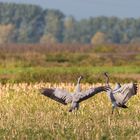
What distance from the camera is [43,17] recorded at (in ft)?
403

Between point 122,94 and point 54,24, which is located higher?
point 54,24

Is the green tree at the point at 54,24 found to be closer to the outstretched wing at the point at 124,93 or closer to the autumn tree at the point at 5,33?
the autumn tree at the point at 5,33

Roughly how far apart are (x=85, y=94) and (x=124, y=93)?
93cm

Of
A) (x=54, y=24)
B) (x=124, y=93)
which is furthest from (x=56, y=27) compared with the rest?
(x=124, y=93)

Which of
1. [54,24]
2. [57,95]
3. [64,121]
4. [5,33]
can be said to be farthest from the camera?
[54,24]

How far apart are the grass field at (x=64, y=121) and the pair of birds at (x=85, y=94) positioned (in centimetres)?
18

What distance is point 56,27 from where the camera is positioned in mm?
123812

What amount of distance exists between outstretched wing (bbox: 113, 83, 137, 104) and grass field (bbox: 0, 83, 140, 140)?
227 mm

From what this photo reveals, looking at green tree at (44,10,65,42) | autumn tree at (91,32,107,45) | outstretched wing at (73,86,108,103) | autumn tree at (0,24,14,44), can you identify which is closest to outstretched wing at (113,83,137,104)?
outstretched wing at (73,86,108,103)

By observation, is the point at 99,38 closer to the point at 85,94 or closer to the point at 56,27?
the point at 56,27

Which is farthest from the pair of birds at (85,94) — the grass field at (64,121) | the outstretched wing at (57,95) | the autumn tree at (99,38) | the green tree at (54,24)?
the green tree at (54,24)

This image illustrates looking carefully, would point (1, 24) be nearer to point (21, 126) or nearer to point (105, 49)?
point (105, 49)

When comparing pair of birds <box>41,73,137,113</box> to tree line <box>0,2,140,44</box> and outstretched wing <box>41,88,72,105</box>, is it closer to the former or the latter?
outstretched wing <box>41,88,72,105</box>

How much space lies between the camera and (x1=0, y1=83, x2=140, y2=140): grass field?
7641 mm
